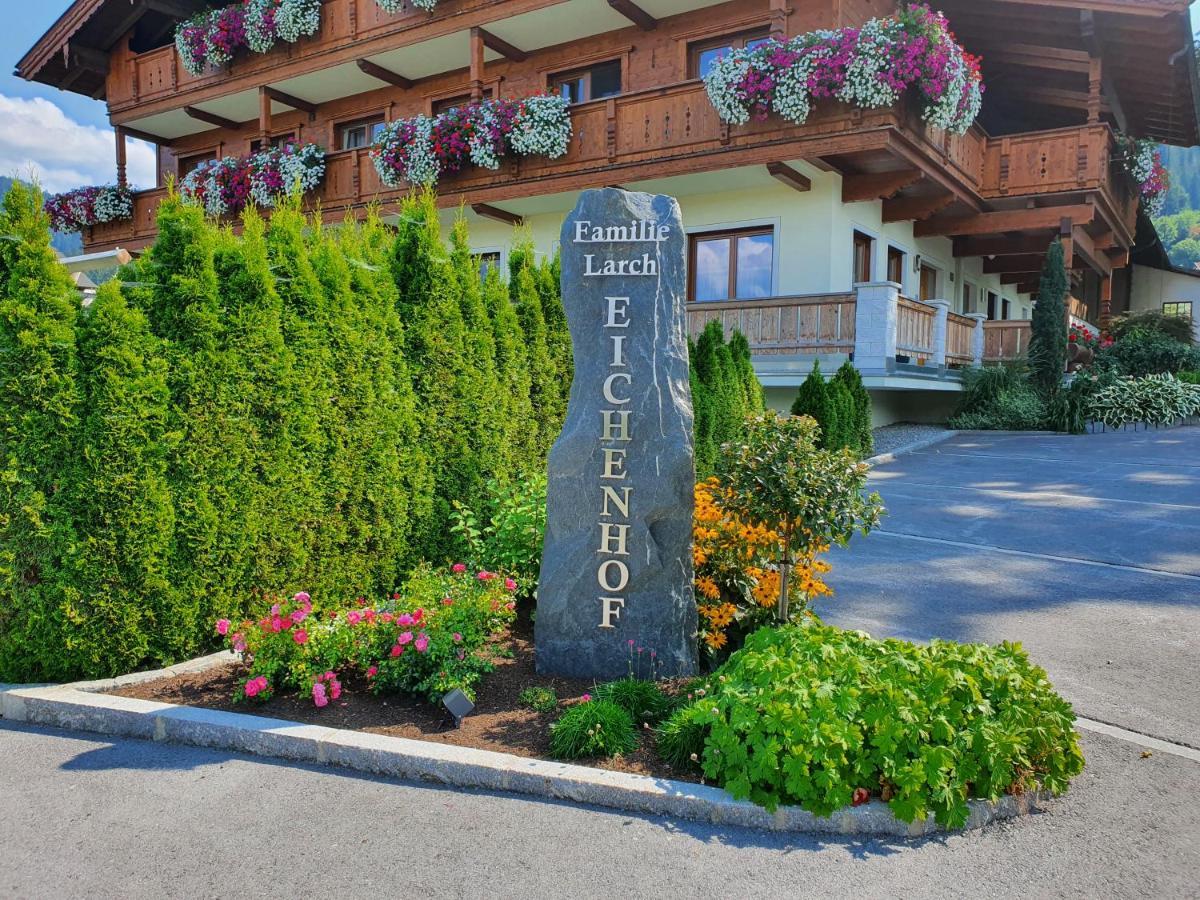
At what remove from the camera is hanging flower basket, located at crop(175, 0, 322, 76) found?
1783cm

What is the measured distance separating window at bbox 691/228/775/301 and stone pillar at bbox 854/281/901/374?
7.30 ft

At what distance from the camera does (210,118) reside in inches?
843

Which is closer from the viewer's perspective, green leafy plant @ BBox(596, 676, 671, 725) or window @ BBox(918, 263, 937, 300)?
green leafy plant @ BBox(596, 676, 671, 725)

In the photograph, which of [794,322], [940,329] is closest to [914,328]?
[940,329]

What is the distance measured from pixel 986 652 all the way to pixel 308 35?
1910cm

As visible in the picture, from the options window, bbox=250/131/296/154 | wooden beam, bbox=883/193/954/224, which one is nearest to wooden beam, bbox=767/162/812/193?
wooden beam, bbox=883/193/954/224

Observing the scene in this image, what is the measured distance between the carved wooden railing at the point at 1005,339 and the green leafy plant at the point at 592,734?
1619cm

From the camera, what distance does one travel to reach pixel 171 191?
4.40 m

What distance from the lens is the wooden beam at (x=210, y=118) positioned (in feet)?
68.7

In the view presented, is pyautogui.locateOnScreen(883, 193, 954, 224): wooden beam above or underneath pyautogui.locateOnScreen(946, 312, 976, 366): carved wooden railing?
above

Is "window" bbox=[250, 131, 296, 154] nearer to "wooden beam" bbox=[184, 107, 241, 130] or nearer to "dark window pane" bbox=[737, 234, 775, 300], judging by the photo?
"wooden beam" bbox=[184, 107, 241, 130]

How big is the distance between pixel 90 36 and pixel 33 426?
2280 centimetres

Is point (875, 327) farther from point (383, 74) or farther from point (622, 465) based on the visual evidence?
point (383, 74)

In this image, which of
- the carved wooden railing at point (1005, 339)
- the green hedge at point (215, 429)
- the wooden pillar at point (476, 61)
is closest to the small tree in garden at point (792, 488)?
the green hedge at point (215, 429)
